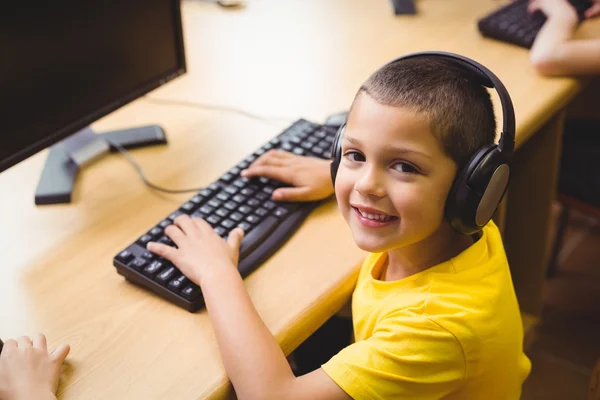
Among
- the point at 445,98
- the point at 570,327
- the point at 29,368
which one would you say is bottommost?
the point at 570,327

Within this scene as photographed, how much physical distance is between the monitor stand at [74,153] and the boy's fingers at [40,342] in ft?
1.03

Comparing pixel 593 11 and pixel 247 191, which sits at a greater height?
pixel 593 11

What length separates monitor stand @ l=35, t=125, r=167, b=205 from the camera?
1.09 m

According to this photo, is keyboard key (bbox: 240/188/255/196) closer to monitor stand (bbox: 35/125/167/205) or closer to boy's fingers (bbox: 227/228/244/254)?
boy's fingers (bbox: 227/228/244/254)

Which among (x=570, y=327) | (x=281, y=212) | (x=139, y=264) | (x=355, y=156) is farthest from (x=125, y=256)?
(x=570, y=327)

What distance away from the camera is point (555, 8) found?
148cm

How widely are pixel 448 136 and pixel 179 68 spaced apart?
2.16 feet

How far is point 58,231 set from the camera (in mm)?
1025

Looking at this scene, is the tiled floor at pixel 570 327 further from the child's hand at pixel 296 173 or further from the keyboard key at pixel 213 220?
the keyboard key at pixel 213 220

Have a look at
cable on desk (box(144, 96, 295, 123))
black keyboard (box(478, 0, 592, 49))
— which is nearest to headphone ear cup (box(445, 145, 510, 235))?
cable on desk (box(144, 96, 295, 123))

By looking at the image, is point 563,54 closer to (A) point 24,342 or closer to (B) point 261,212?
(B) point 261,212

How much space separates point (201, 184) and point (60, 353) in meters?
0.39

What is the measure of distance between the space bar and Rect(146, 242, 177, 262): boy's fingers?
9 centimetres

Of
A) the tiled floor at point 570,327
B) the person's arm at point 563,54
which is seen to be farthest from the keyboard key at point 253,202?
the tiled floor at point 570,327
